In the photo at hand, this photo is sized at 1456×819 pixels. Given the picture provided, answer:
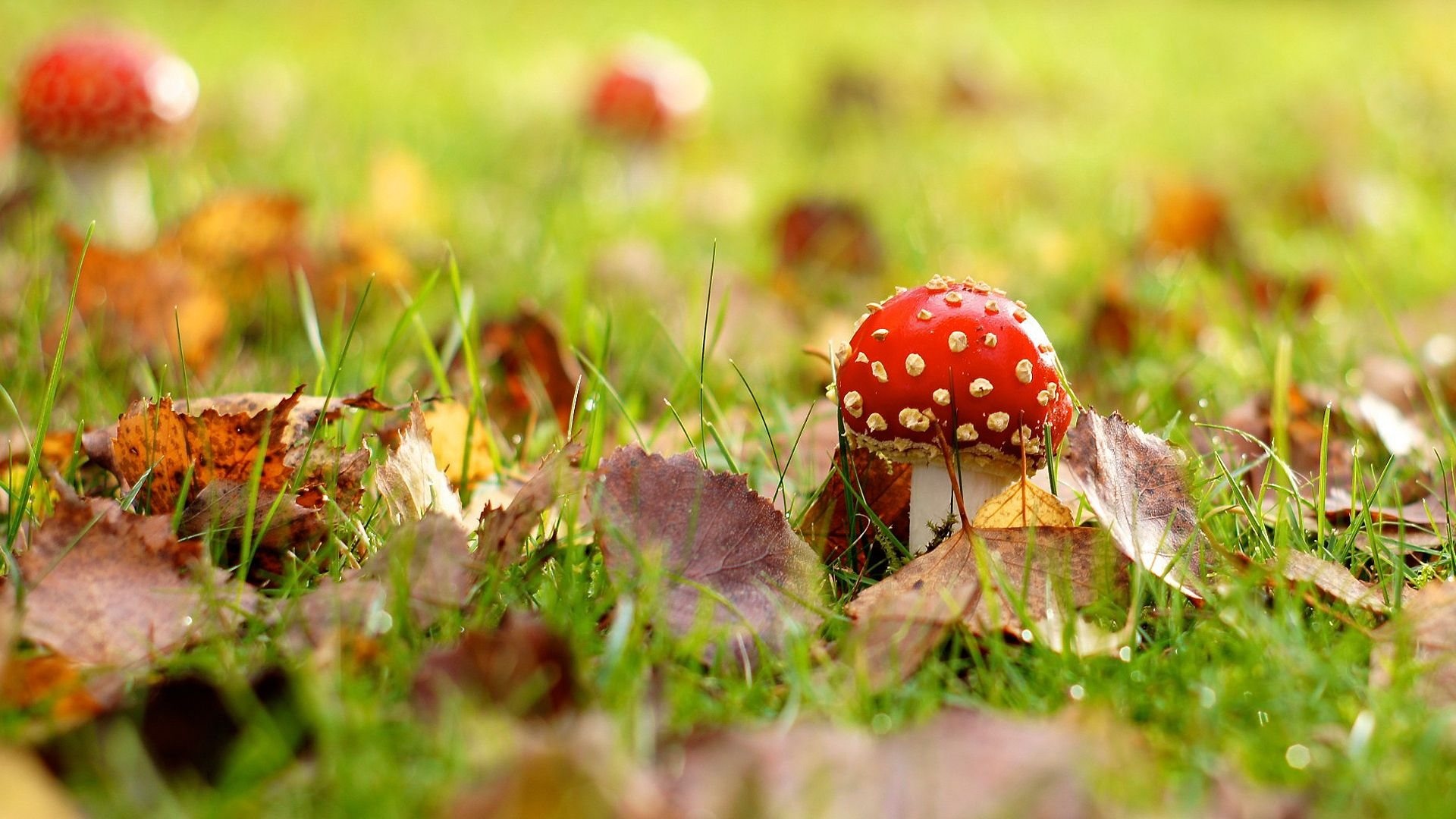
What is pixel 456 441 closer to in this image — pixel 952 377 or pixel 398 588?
pixel 398 588

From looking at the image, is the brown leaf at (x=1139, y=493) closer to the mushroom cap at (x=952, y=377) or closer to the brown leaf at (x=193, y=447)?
the mushroom cap at (x=952, y=377)

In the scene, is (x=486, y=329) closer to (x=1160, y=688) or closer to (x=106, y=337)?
(x=106, y=337)

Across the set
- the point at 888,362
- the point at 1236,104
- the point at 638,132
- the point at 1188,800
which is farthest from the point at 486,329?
the point at 1236,104

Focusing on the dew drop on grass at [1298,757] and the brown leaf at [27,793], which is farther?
the dew drop on grass at [1298,757]

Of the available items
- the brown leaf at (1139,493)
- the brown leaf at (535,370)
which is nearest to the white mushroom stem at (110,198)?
the brown leaf at (535,370)

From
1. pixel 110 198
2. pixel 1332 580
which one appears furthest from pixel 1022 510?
pixel 110 198

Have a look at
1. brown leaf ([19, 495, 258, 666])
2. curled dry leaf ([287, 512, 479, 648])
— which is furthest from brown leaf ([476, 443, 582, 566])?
brown leaf ([19, 495, 258, 666])
